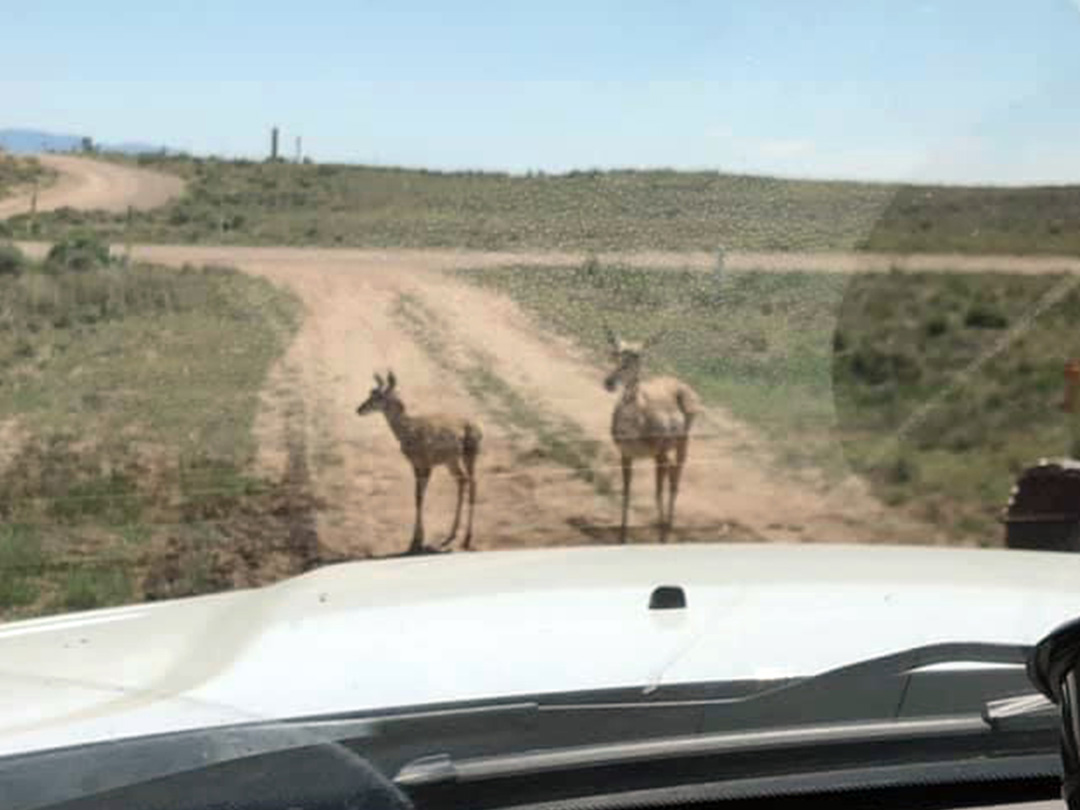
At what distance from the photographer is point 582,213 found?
1842cm

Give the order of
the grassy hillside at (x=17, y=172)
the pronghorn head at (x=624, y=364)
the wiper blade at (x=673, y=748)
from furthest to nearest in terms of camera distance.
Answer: the grassy hillside at (x=17, y=172), the pronghorn head at (x=624, y=364), the wiper blade at (x=673, y=748)

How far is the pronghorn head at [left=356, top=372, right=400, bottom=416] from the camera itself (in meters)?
12.9

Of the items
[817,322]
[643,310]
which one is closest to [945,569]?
[643,310]

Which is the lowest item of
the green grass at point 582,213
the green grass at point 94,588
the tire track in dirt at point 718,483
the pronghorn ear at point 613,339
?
the green grass at point 94,588

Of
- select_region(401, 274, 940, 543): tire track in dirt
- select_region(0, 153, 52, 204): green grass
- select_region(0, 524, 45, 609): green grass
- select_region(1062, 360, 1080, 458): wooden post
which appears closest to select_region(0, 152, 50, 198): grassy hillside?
select_region(0, 153, 52, 204): green grass

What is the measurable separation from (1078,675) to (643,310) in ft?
45.2

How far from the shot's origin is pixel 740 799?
9.27ft

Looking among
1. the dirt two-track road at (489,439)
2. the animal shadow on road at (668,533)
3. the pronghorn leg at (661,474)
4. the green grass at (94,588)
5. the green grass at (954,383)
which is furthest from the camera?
the green grass at (954,383)

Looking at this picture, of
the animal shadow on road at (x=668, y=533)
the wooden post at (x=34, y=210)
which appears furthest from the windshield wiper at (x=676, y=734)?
the wooden post at (x=34, y=210)

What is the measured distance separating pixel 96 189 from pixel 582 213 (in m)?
6.36

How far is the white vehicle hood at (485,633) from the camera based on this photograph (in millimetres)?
3254

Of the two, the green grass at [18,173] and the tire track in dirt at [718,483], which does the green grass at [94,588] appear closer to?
the tire track in dirt at [718,483]

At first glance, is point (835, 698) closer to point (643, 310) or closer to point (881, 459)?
point (881, 459)

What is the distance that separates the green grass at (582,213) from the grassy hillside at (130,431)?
2022 millimetres
